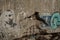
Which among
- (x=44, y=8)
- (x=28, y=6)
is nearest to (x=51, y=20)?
(x=44, y=8)

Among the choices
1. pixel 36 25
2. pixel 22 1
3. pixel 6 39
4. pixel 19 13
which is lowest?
pixel 6 39

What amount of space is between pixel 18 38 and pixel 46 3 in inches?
22.7

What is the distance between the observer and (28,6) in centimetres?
219

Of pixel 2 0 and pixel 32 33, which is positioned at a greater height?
pixel 2 0

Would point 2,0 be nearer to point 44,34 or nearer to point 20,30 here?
point 20,30

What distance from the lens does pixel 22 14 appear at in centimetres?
218

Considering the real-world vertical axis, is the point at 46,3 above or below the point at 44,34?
above

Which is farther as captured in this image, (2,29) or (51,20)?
(51,20)

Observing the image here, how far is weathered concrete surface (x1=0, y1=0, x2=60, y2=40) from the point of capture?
2.13 meters

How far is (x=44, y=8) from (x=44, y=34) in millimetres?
339

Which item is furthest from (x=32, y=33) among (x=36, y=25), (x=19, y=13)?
(x=19, y=13)

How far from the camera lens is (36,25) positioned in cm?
223

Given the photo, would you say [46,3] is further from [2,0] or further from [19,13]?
[2,0]

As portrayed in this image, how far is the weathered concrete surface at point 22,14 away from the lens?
2129mm
